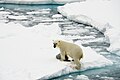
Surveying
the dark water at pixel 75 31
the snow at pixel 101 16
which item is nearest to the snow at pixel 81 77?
the dark water at pixel 75 31

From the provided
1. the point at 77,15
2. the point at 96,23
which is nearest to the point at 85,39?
the point at 96,23

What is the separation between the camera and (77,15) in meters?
7.90

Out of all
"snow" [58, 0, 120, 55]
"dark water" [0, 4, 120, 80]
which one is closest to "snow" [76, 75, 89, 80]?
"dark water" [0, 4, 120, 80]

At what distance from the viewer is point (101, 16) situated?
738 centimetres

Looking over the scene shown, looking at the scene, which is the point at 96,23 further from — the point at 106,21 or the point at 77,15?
the point at 77,15

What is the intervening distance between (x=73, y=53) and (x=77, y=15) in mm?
3904

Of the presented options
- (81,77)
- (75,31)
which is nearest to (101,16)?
(75,31)

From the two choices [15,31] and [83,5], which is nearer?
[15,31]

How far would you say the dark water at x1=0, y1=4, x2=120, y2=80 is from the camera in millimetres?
4168

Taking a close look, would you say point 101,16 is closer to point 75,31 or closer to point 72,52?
point 75,31

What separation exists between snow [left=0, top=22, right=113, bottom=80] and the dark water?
0.11 m

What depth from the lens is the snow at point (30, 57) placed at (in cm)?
382

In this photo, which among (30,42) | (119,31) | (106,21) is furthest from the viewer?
(106,21)

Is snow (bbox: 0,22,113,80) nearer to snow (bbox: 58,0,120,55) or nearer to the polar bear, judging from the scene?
the polar bear
